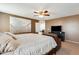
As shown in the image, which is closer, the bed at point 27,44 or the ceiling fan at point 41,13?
the bed at point 27,44

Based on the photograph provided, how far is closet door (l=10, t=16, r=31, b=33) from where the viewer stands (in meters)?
1.51

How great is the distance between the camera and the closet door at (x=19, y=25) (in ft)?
4.95

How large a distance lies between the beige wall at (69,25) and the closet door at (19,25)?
42 cm

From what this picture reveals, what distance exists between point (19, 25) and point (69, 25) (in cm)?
108

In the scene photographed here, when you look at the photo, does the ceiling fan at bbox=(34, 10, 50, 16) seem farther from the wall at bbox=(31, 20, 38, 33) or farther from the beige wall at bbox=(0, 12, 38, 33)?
the beige wall at bbox=(0, 12, 38, 33)

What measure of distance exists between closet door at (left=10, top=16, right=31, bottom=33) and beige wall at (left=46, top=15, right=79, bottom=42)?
0.42 metres

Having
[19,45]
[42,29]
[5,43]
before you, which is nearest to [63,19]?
[42,29]

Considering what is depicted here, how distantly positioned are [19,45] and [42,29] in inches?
20.9

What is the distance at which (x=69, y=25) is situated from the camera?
73.3 inches

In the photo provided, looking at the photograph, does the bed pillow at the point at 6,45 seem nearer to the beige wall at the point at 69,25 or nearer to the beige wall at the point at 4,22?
the beige wall at the point at 4,22

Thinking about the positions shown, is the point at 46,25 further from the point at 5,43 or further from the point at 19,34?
the point at 5,43

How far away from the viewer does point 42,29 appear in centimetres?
163

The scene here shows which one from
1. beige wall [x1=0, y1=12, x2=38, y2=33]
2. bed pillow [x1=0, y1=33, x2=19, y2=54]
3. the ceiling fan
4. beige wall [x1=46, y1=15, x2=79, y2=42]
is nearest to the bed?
bed pillow [x1=0, y1=33, x2=19, y2=54]

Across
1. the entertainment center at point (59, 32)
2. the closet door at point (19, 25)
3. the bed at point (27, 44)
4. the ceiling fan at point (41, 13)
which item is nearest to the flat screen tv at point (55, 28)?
the entertainment center at point (59, 32)
